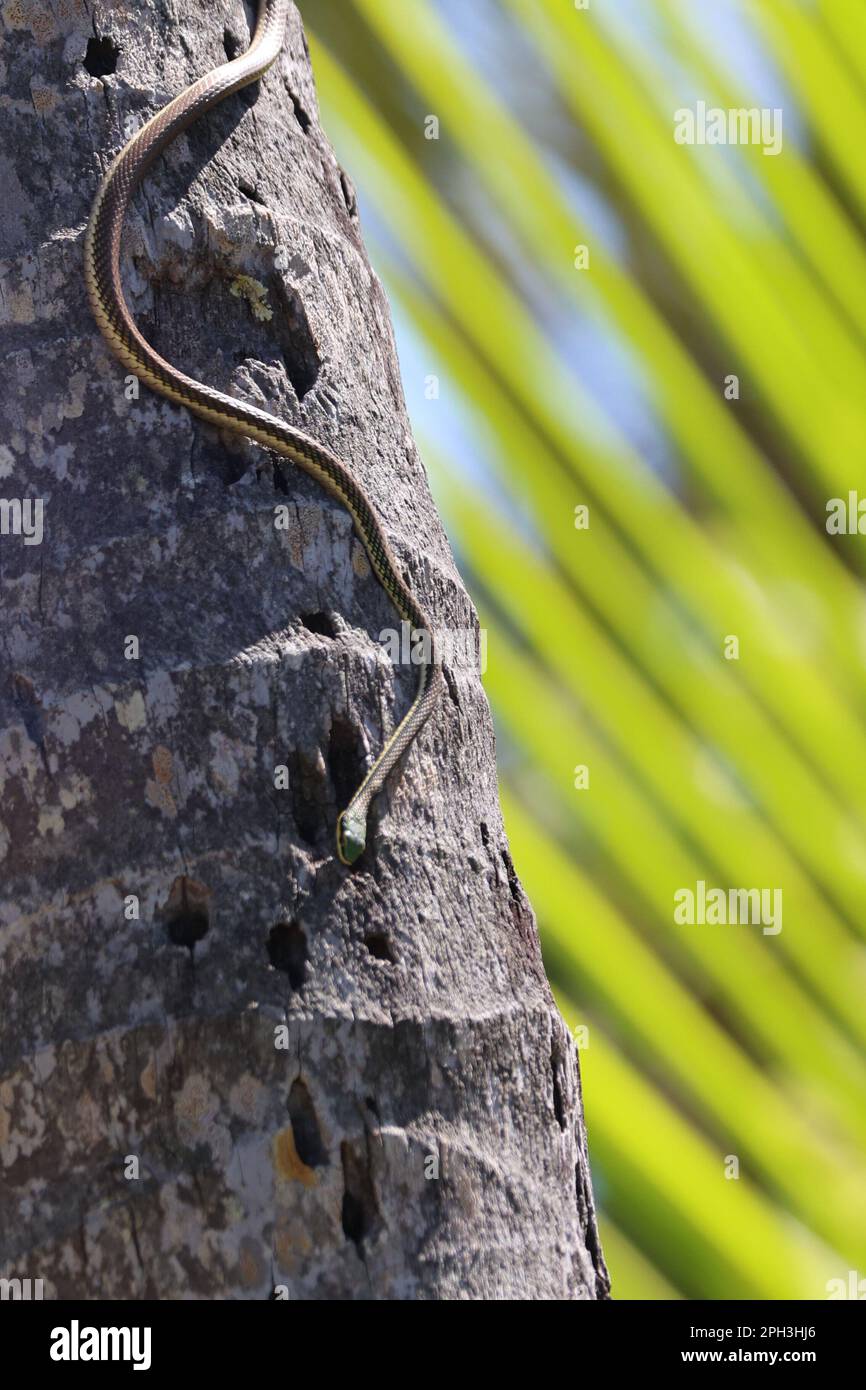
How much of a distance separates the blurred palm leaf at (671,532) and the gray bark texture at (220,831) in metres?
2.74

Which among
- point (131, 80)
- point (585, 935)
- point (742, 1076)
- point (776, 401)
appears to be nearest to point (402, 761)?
point (131, 80)

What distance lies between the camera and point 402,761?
2.22 meters

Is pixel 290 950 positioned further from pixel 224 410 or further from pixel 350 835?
pixel 224 410

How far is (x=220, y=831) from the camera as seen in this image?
2031mm

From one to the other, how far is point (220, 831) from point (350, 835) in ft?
0.75

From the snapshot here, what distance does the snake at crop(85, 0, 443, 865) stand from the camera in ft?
7.21

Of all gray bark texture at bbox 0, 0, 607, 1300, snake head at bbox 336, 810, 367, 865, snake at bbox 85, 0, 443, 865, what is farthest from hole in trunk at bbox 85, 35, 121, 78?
snake head at bbox 336, 810, 367, 865

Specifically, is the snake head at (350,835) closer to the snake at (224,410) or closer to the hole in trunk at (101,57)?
the snake at (224,410)

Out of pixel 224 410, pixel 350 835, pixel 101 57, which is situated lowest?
pixel 350 835

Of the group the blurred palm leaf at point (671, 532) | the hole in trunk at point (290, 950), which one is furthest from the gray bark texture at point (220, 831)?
the blurred palm leaf at point (671, 532)

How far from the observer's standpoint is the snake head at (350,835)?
208 cm

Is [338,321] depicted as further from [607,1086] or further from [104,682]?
[607,1086]

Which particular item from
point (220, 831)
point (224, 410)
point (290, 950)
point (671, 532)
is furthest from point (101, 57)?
point (671, 532)

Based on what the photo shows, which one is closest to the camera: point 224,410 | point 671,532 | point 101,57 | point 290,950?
point 290,950
